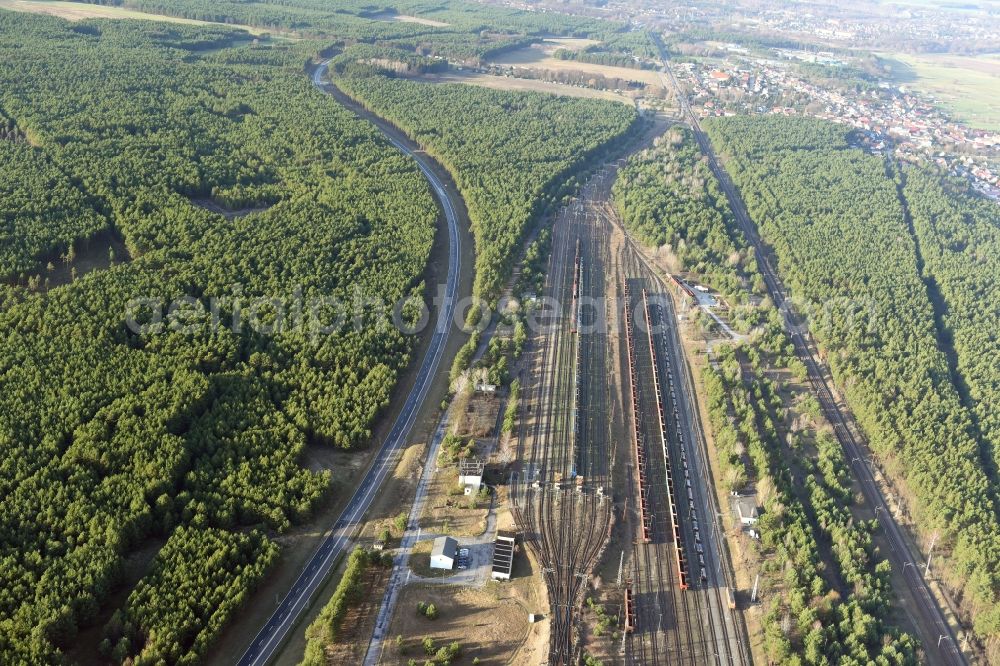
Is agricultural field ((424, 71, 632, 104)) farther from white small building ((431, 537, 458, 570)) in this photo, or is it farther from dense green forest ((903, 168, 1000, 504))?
white small building ((431, 537, 458, 570))

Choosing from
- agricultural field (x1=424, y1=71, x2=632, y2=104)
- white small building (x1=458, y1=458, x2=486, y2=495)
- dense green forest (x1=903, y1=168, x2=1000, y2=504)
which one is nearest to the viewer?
white small building (x1=458, y1=458, x2=486, y2=495)

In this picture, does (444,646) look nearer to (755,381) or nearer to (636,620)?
(636,620)

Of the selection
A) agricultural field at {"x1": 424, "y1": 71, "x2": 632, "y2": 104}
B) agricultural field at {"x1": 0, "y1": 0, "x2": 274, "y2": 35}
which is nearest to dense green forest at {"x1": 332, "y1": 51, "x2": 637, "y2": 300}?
agricultural field at {"x1": 424, "y1": 71, "x2": 632, "y2": 104}

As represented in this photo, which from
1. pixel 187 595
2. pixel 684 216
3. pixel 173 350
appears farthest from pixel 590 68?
pixel 187 595

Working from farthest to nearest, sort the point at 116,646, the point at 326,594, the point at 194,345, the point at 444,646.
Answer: the point at 194,345 → the point at 326,594 → the point at 444,646 → the point at 116,646

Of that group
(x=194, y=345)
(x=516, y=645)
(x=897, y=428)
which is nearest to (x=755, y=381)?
(x=897, y=428)

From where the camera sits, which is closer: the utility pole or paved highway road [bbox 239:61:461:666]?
paved highway road [bbox 239:61:461:666]

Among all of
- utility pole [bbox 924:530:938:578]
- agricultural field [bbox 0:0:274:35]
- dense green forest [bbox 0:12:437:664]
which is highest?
agricultural field [bbox 0:0:274:35]
